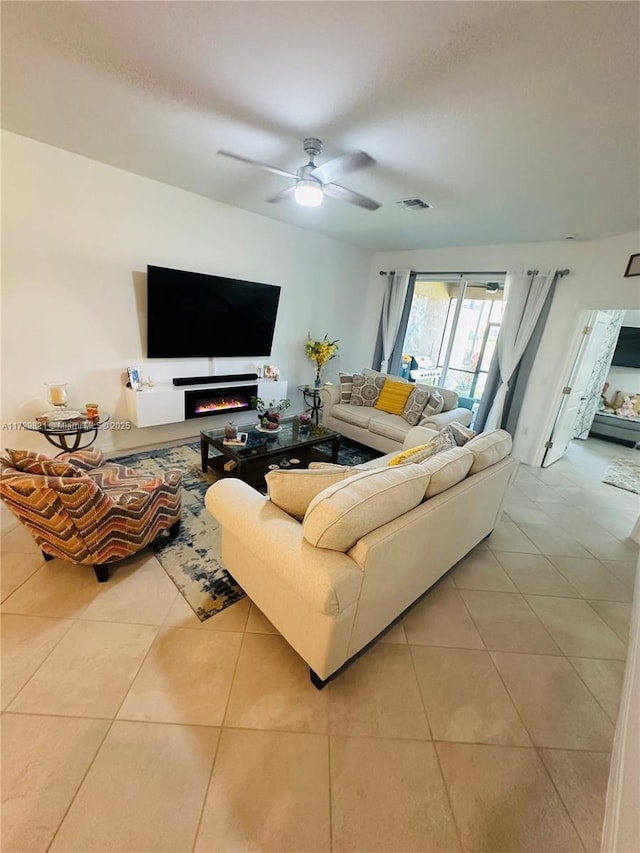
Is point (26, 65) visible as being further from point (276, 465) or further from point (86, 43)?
point (276, 465)

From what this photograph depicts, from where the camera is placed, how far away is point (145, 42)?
1.53 meters

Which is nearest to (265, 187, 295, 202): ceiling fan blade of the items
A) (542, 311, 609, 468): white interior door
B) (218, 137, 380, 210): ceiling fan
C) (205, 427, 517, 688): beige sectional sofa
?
(218, 137, 380, 210): ceiling fan

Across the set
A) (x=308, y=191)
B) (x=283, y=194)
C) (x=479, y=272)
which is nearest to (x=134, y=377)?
(x=283, y=194)

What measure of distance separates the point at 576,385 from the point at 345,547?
4.49m

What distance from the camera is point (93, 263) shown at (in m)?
3.09

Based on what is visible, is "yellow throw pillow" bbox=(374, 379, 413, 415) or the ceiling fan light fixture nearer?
the ceiling fan light fixture

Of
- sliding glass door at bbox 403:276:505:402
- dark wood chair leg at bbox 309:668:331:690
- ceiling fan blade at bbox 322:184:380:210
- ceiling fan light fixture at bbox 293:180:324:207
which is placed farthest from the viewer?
sliding glass door at bbox 403:276:505:402

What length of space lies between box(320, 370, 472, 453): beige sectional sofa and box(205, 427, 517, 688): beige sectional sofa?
6.02 ft

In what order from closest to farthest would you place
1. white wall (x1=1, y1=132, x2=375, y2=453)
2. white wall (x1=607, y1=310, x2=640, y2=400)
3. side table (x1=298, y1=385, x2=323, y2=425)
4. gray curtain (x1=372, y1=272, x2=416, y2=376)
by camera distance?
1. white wall (x1=1, y1=132, x2=375, y2=453)
2. side table (x1=298, y1=385, x2=323, y2=425)
3. gray curtain (x1=372, y1=272, x2=416, y2=376)
4. white wall (x1=607, y1=310, x2=640, y2=400)

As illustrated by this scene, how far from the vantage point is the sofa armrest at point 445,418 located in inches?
148

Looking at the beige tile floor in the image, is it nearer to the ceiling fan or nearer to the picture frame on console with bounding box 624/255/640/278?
the ceiling fan

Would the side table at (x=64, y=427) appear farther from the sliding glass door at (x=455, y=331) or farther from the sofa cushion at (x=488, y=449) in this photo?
the sliding glass door at (x=455, y=331)

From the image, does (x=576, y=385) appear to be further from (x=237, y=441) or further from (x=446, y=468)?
(x=237, y=441)

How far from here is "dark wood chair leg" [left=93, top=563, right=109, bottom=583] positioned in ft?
6.49
